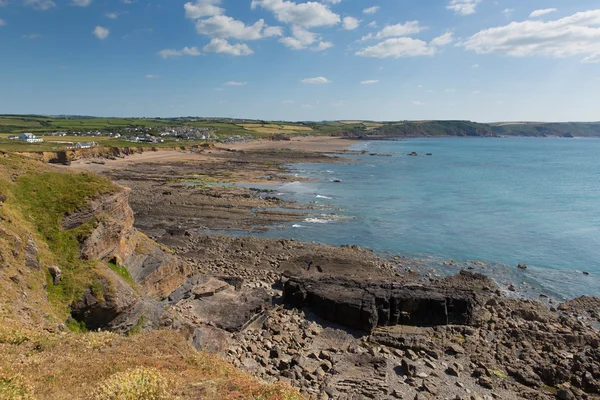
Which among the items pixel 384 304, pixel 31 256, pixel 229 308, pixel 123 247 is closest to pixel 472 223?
pixel 384 304

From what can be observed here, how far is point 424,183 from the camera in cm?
8056

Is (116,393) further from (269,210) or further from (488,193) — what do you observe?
(488,193)

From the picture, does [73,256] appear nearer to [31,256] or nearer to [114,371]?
[31,256]

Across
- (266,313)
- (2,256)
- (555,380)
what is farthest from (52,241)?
(555,380)

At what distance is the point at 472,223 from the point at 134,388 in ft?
153

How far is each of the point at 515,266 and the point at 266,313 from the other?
24392 millimetres

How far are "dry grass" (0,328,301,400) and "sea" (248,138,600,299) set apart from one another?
2500cm

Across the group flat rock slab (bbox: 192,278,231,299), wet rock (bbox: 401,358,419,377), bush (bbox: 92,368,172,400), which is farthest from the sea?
bush (bbox: 92,368,172,400)

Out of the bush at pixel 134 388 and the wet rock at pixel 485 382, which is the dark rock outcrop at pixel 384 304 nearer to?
the wet rock at pixel 485 382

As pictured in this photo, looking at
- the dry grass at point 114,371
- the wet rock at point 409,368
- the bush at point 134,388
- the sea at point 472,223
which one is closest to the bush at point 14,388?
the dry grass at point 114,371

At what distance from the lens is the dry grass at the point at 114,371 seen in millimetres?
9156

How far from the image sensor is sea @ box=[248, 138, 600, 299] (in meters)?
33.8

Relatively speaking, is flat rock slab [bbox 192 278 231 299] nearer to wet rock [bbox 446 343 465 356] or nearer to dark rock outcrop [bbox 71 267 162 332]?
dark rock outcrop [bbox 71 267 162 332]

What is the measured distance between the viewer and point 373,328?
2209 centimetres
